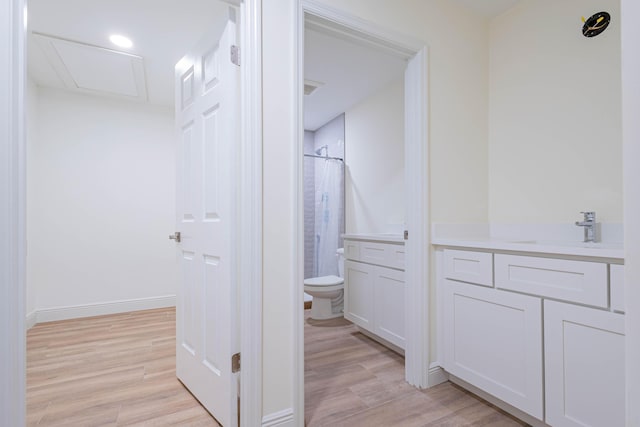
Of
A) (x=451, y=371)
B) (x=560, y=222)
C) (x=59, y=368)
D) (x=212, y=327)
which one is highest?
(x=560, y=222)

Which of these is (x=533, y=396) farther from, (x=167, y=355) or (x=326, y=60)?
(x=326, y=60)

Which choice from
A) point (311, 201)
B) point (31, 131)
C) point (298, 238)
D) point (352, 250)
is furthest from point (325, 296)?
point (31, 131)

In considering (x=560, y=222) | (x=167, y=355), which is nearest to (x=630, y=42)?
(x=560, y=222)

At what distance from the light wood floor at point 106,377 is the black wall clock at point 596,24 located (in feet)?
9.48

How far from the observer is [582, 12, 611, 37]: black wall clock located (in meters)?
1.63

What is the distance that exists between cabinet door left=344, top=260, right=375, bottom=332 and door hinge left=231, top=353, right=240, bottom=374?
1.37 metres

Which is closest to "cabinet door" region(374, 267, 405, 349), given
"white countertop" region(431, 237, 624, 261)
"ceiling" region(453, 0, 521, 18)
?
"white countertop" region(431, 237, 624, 261)

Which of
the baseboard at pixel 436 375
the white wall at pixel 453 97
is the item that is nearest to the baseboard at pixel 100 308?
the baseboard at pixel 436 375

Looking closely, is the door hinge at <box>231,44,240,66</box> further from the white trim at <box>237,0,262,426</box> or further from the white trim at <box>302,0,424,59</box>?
the white trim at <box>302,0,424,59</box>

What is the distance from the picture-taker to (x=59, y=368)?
213 centimetres

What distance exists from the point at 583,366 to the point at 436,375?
82cm

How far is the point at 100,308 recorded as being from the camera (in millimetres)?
3271

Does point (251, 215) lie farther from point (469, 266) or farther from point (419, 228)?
point (469, 266)

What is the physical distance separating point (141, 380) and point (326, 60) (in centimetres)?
272
